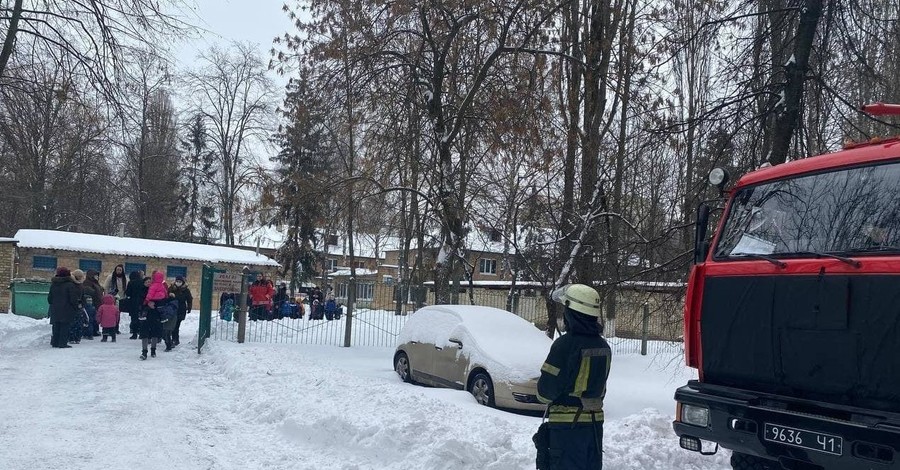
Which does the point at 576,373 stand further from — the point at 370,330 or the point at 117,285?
the point at 117,285

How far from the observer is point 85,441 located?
7.87 metres

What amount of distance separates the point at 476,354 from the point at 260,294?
11357 millimetres

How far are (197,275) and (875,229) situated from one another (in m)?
36.0

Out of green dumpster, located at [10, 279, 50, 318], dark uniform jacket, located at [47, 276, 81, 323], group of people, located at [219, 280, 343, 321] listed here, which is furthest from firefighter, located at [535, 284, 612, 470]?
green dumpster, located at [10, 279, 50, 318]

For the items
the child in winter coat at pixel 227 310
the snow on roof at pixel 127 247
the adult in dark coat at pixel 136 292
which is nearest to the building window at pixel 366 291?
the child in winter coat at pixel 227 310

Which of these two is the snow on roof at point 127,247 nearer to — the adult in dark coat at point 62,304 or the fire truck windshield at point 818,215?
the adult in dark coat at point 62,304

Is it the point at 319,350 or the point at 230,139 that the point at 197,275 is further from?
the point at 319,350

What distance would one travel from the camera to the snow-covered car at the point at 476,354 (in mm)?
11375

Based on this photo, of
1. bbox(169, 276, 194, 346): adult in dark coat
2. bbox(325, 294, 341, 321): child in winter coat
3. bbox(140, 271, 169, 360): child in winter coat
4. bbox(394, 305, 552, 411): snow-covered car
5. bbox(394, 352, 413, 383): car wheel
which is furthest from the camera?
bbox(325, 294, 341, 321): child in winter coat

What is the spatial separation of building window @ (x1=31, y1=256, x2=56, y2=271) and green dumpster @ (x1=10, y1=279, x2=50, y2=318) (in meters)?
9.40

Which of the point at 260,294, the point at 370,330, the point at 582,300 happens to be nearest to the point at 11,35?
the point at 260,294

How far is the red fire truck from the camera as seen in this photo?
490 cm

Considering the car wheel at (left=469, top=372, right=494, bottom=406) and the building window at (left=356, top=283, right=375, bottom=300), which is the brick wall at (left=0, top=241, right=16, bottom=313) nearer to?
the building window at (left=356, top=283, right=375, bottom=300)

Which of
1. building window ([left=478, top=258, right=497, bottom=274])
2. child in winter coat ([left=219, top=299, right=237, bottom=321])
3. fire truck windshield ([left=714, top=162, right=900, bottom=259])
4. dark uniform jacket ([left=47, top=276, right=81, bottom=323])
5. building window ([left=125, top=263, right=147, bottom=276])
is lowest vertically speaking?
child in winter coat ([left=219, top=299, right=237, bottom=321])
